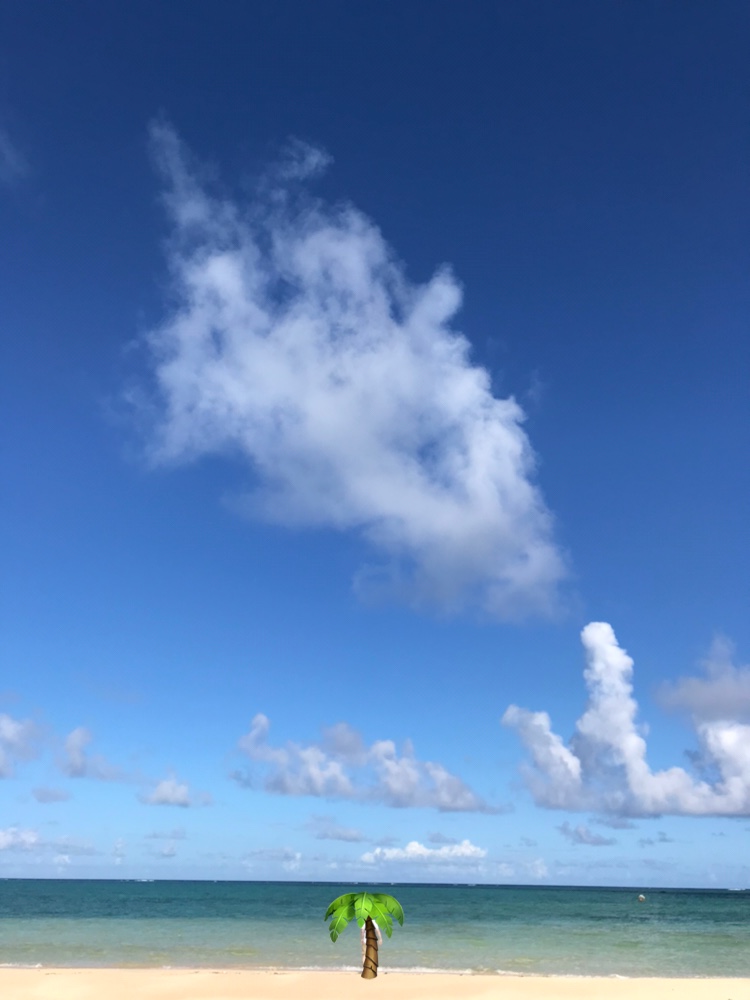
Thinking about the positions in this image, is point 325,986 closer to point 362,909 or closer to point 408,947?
point 362,909

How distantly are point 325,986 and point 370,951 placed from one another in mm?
3644

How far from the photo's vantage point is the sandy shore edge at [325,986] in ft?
90.2

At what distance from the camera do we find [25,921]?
66562 millimetres

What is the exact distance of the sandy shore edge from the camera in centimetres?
2748

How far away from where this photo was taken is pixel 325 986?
94.0 ft

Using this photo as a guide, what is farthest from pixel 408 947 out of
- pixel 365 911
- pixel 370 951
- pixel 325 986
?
pixel 365 911

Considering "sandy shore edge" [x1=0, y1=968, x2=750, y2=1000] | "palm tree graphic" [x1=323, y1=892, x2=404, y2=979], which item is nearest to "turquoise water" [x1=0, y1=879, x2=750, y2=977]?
"sandy shore edge" [x1=0, y1=968, x2=750, y2=1000]

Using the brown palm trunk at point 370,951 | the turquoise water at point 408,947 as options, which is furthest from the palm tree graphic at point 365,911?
the turquoise water at point 408,947

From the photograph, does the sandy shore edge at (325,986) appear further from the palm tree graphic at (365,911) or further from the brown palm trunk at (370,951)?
the palm tree graphic at (365,911)

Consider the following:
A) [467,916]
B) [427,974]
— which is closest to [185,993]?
[427,974]

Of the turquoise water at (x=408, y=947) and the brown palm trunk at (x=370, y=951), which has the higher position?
the brown palm trunk at (x=370, y=951)

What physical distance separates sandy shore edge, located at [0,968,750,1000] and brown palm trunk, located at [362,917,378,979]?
2.20ft

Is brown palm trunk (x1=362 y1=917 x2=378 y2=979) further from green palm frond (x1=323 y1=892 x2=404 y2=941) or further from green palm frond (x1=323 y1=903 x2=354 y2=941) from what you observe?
green palm frond (x1=323 y1=903 x2=354 y2=941)

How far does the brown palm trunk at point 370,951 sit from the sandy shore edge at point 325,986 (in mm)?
670
